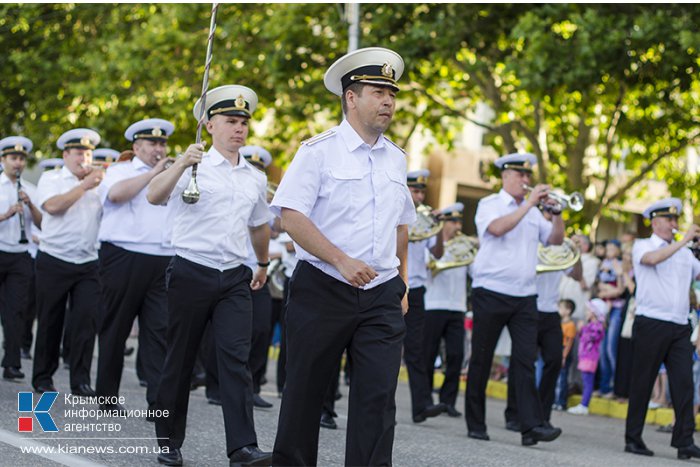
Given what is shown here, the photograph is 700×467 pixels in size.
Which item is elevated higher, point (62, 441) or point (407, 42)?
point (407, 42)

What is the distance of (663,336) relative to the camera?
1082 cm

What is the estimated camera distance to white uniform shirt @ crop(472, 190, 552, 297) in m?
10.5

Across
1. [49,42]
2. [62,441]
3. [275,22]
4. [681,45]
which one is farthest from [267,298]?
[49,42]

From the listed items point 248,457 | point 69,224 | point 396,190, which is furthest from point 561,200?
point 396,190

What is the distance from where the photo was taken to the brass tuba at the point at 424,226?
40.4 ft

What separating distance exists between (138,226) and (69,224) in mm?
1255

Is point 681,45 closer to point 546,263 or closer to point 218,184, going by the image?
point 546,263

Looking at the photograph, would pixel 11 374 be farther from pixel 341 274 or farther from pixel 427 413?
pixel 341 274

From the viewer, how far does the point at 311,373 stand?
5.99 metres

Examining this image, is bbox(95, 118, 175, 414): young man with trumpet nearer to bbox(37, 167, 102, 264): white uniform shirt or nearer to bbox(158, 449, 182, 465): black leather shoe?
bbox(37, 167, 102, 264): white uniform shirt

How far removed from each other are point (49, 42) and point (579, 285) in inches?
613

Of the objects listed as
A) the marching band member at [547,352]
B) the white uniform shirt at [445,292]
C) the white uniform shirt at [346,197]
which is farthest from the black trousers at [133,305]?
the white uniform shirt at [445,292]

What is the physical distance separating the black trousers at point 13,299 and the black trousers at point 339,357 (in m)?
6.13

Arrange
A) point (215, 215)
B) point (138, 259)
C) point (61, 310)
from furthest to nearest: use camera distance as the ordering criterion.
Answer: point (61, 310), point (138, 259), point (215, 215)
